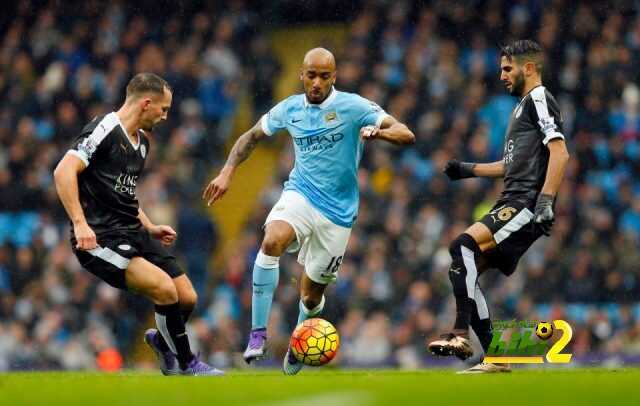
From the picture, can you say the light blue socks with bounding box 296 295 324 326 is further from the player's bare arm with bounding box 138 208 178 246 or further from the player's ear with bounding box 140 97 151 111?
the player's ear with bounding box 140 97 151 111

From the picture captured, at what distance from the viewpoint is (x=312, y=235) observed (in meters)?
9.27

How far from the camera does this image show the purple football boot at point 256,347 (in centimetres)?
863

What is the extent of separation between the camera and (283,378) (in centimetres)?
751

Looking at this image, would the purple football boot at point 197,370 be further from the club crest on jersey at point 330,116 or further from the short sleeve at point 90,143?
the club crest on jersey at point 330,116

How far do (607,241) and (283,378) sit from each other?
25.4ft

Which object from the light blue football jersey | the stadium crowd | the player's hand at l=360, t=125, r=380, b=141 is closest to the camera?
the player's hand at l=360, t=125, r=380, b=141

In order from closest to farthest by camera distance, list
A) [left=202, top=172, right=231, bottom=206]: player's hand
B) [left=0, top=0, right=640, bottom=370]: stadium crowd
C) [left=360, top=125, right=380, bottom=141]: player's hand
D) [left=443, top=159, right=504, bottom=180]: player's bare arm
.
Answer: [left=360, top=125, right=380, bottom=141]: player's hand → [left=202, top=172, right=231, bottom=206]: player's hand → [left=443, top=159, right=504, bottom=180]: player's bare arm → [left=0, top=0, right=640, bottom=370]: stadium crowd

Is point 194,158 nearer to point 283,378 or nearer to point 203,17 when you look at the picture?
point 203,17

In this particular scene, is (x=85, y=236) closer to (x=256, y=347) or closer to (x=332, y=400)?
(x=256, y=347)

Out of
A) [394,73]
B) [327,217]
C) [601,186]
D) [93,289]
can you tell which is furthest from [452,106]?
[327,217]

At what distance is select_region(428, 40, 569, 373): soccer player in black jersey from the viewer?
8195 millimetres

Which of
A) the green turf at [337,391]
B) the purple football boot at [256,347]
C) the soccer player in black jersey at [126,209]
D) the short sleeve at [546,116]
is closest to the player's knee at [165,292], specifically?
the soccer player in black jersey at [126,209]

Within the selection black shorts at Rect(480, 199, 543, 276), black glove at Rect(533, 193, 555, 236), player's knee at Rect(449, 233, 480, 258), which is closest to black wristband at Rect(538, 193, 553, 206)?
black glove at Rect(533, 193, 555, 236)

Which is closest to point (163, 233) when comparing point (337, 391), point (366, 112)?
point (366, 112)
